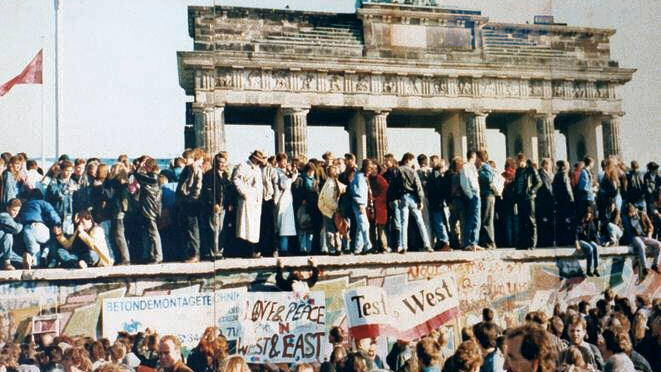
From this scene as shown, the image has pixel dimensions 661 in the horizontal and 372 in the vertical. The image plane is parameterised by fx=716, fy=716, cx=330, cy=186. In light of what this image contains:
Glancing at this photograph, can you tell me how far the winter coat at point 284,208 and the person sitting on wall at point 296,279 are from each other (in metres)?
0.48

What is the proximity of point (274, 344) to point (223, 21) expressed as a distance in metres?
9.13

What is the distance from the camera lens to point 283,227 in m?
10.8

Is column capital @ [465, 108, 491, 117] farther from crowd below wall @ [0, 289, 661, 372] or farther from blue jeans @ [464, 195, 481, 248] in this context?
crowd below wall @ [0, 289, 661, 372]

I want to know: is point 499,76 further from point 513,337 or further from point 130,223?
point 513,337

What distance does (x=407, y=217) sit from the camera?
37.0 feet

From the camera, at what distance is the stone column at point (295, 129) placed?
62.6ft

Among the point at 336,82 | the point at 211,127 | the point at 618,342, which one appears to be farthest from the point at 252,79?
the point at 618,342

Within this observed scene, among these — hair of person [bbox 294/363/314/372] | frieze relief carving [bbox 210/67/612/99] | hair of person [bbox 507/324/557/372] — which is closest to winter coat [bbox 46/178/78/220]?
hair of person [bbox 294/363/314/372]

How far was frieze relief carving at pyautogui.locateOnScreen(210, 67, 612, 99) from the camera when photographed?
15.2 m

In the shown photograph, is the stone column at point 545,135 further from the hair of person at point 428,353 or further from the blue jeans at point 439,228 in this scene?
the hair of person at point 428,353

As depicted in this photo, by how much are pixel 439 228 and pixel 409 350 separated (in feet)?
6.90

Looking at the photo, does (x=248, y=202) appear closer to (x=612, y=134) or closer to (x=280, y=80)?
(x=612, y=134)

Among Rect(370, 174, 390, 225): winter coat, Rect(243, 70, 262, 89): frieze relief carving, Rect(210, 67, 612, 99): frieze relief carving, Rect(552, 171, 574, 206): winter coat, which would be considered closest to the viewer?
Rect(370, 174, 390, 225): winter coat

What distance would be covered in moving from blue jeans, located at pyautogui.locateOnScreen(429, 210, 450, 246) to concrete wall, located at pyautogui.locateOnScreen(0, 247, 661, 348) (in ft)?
0.80
